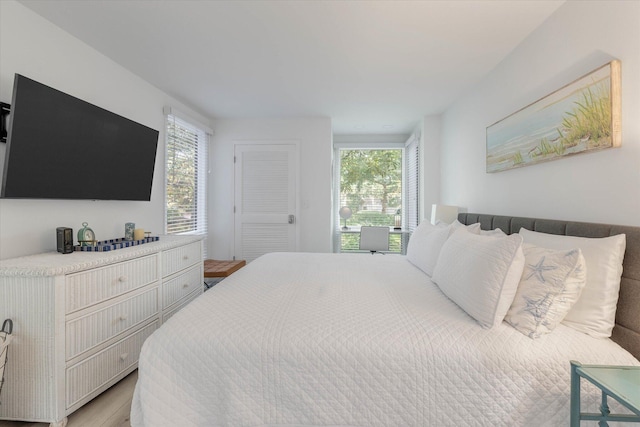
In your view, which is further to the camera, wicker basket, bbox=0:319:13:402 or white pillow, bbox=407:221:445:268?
white pillow, bbox=407:221:445:268

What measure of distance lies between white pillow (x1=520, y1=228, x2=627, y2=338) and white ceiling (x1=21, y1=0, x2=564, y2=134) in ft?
5.07

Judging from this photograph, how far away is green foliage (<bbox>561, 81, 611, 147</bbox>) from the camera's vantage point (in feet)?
4.98

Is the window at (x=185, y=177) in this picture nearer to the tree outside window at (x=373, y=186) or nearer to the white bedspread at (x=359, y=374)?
the tree outside window at (x=373, y=186)

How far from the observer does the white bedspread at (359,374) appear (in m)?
1.16

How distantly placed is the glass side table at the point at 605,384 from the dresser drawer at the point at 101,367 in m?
2.33

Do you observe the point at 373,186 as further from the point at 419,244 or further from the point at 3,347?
the point at 3,347

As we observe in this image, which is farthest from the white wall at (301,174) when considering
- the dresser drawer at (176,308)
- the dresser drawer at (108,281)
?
the dresser drawer at (108,281)

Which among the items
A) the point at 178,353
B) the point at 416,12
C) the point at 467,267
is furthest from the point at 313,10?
the point at 178,353

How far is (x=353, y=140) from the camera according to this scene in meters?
5.44

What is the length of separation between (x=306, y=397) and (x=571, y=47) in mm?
2401

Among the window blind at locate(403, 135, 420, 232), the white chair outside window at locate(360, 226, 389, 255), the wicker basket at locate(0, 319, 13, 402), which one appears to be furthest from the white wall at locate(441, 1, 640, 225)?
the wicker basket at locate(0, 319, 13, 402)

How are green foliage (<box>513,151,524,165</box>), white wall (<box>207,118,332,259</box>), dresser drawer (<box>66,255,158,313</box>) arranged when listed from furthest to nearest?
white wall (<box>207,118,332,259</box>)
green foliage (<box>513,151,524,165</box>)
dresser drawer (<box>66,255,158,313</box>)

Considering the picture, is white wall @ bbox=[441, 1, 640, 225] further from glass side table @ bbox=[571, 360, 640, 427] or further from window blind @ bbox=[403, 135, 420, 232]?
window blind @ bbox=[403, 135, 420, 232]

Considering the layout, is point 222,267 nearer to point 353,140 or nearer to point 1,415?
point 1,415
